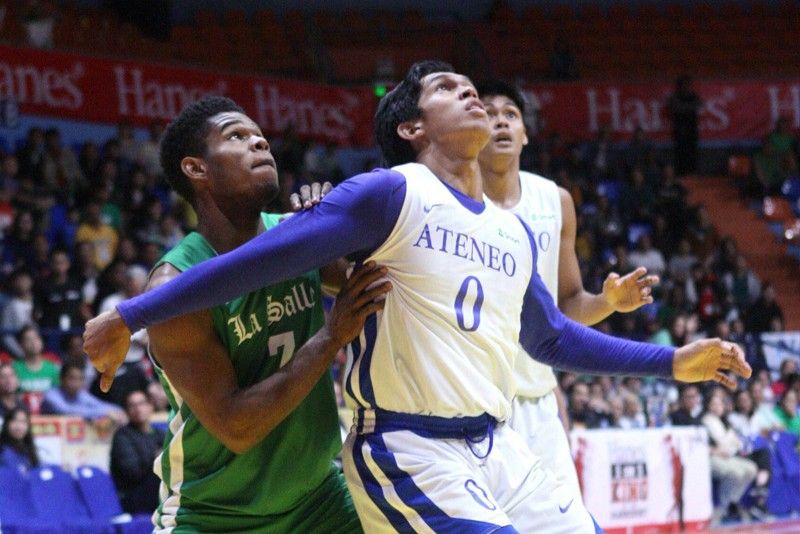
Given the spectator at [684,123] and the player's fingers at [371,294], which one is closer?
the player's fingers at [371,294]

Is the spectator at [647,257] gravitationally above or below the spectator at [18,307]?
below

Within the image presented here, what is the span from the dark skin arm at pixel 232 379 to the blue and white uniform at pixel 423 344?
97 mm

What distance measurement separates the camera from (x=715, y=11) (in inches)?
993

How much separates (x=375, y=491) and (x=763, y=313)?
16.0 metres

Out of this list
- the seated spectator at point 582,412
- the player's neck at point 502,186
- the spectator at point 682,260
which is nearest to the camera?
the player's neck at point 502,186

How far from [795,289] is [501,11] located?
7.58 m

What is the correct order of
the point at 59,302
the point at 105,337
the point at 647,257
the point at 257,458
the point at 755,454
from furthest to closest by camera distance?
the point at 647,257, the point at 755,454, the point at 59,302, the point at 257,458, the point at 105,337

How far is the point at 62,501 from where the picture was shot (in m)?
9.62

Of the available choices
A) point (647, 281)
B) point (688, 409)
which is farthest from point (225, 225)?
point (688, 409)

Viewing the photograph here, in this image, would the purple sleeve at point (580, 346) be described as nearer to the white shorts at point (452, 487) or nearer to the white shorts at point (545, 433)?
the white shorts at point (452, 487)

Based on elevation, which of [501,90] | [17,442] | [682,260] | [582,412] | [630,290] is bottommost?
[582,412]

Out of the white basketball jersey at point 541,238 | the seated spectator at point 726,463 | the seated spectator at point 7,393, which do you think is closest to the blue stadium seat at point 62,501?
the seated spectator at point 7,393

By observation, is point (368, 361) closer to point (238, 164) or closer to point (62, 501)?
point (238, 164)

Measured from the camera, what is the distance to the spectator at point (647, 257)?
1867cm
